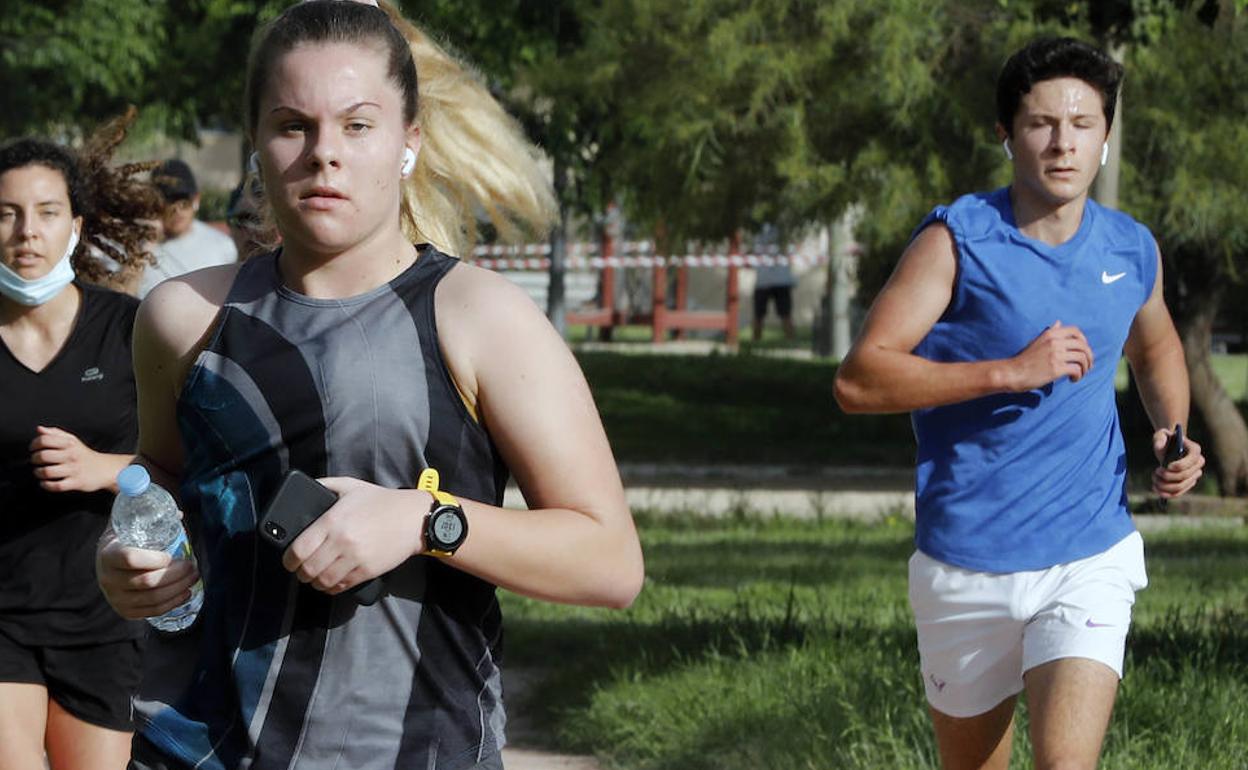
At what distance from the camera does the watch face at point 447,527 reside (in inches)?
108

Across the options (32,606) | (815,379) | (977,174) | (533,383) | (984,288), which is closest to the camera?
(533,383)

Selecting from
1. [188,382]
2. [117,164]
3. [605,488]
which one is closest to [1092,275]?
[605,488]

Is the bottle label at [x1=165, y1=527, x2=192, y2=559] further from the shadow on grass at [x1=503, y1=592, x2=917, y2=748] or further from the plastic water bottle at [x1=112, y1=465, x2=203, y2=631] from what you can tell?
the shadow on grass at [x1=503, y1=592, x2=917, y2=748]

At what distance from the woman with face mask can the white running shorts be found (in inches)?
78.8

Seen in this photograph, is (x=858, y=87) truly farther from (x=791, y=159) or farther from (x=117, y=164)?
(x=117, y=164)

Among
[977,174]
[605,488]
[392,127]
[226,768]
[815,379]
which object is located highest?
[392,127]

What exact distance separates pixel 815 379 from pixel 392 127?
23679 millimetres

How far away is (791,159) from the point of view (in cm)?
1552

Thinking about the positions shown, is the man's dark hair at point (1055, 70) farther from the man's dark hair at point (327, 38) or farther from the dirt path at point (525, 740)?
the dirt path at point (525, 740)

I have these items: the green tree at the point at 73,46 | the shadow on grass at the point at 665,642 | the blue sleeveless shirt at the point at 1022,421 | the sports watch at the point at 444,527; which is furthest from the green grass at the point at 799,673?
the green tree at the point at 73,46

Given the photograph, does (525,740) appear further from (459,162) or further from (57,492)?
(459,162)

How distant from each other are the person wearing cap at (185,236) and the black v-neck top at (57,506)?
2.77 meters

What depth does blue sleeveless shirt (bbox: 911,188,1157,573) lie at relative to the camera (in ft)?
15.4

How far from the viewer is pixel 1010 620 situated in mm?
4684
